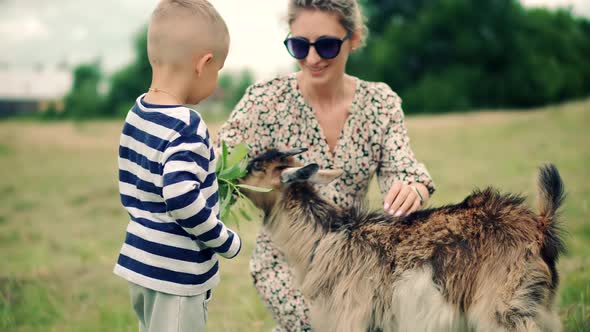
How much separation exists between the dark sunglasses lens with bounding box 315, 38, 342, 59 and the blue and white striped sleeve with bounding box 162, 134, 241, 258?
1500mm

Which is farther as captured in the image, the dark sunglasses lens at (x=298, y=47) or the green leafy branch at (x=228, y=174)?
the dark sunglasses lens at (x=298, y=47)

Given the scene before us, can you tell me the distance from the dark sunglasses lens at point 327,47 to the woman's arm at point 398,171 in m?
0.58

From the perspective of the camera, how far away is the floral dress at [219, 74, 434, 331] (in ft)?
13.4

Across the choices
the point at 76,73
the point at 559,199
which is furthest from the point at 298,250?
the point at 76,73

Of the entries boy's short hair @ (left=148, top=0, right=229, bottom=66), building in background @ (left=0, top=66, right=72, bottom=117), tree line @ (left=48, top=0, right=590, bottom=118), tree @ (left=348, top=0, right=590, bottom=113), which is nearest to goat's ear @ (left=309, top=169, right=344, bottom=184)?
boy's short hair @ (left=148, top=0, right=229, bottom=66)

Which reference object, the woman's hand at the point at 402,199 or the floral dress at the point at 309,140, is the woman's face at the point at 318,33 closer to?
the floral dress at the point at 309,140

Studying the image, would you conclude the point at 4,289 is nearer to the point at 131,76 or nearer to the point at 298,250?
the point at 298,250

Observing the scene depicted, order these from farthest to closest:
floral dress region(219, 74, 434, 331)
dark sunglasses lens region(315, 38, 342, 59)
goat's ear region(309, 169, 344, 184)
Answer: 1. floral dress region(219, 74, 434, 331)
2. dark sunglasses lens region(315, 38, 342, 59)
3. goat's ear region(309, 169, 344, 184)

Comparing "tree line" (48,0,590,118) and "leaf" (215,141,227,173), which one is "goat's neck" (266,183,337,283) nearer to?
"leaf" (215,141,227,173)

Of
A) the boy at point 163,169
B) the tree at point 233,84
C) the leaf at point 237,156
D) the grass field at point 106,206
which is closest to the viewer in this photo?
the boy at point 163,169

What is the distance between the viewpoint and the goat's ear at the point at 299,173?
3.56m

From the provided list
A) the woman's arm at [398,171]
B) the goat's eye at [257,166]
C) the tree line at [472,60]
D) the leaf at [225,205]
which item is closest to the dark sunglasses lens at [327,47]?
the woman's arm at [398,171]

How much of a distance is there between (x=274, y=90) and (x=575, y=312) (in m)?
2.57

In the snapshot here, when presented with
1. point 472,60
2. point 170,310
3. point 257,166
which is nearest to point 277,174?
point 257,166
